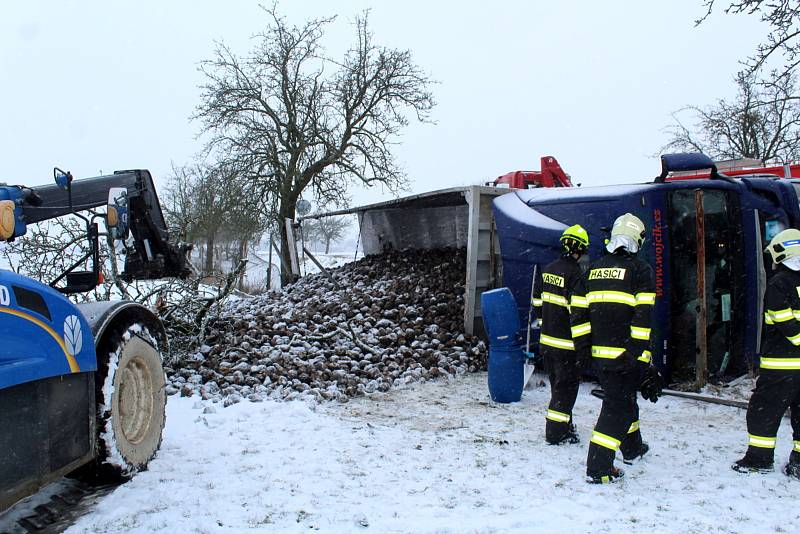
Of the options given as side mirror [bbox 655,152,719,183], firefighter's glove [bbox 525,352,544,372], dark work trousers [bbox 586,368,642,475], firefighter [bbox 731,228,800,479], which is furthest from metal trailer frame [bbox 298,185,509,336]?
firefighter [bbox 731,228,800,479]

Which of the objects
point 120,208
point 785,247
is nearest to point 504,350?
point 785,247

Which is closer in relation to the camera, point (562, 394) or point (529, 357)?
point (562, 394)

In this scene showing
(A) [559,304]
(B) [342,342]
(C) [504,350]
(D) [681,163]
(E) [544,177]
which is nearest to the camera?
(A) [559,304]

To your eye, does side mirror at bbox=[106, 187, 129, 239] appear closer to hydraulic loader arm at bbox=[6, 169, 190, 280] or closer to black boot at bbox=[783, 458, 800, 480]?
hydraulic loader arm at bbox=[6, 169, 190, 280]

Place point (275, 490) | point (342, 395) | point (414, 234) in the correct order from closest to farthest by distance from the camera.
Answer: point (275, 490) < point (342, 395) < point (414, 234)

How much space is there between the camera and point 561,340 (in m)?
5.10

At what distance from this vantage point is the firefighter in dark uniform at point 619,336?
426 centimetres

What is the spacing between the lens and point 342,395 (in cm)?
659

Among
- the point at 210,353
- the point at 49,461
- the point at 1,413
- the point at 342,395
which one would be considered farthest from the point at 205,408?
the point at 1,413

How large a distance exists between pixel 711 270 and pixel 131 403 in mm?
5747

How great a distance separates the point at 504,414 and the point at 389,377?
173cm

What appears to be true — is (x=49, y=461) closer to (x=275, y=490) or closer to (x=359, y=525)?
(x=275, y=490)

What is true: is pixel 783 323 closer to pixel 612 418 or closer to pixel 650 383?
pixel 650 383

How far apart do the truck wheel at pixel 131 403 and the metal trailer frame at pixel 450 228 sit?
4992mm
